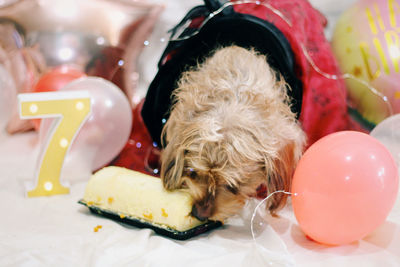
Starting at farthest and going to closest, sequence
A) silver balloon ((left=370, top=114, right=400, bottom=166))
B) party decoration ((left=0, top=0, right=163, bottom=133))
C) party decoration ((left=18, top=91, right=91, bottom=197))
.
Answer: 1. party decoration ((left=0, top=0, right=163, bottom=133))
2. party decoration ((left=18, top=91, right=91, bottom=197))
3. silver balloon ((left=370, top=114, right=400, bottom=166))

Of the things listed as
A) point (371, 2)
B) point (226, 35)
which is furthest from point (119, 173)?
point (371, 2)

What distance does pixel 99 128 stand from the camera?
2.86 m

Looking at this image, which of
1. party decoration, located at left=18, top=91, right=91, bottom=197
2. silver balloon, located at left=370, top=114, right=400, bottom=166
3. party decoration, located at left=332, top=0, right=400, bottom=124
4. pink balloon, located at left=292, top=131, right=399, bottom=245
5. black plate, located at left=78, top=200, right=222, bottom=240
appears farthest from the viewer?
party decoration, located at left=332, top=0, right=400, bottom=124

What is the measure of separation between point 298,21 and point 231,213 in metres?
1.47

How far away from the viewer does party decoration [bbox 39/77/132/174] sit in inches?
112

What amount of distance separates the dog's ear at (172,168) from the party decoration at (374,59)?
51.7 inches

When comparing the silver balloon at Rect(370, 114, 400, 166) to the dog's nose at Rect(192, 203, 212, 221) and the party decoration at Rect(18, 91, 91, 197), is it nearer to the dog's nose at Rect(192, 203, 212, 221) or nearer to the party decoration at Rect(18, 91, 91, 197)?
the dog's nose at Rect(192, 203, 212, 221)

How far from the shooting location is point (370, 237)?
2.01 metres

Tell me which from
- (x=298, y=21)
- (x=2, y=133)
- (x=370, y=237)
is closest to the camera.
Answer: (x=370, y=237)

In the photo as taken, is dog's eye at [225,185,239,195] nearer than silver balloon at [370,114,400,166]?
Yes

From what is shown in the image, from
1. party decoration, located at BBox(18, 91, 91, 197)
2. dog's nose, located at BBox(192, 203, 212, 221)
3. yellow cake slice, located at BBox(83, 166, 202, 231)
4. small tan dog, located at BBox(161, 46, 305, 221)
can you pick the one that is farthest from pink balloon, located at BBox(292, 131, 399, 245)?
party decoration, located at BBox(18, 91, 91, 197)

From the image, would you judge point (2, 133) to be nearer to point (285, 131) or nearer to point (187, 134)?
point (187, 134)

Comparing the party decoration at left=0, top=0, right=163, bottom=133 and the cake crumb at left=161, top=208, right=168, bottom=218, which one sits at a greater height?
the party decoration at left=0, top=0, right=163, bottom=133

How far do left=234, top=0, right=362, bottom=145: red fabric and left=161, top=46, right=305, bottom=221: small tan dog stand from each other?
381mm
